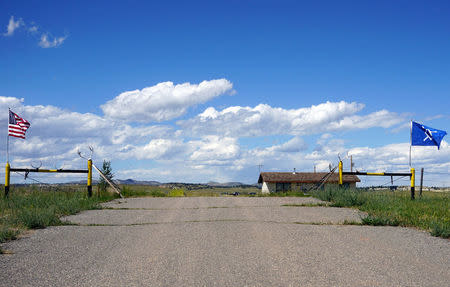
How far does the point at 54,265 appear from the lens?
6.87 metres

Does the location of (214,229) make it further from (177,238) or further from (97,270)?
(97,270)

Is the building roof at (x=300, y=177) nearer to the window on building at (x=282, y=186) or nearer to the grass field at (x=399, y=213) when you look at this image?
the window on building at (x=282, y=186)

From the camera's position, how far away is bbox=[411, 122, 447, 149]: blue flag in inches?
813

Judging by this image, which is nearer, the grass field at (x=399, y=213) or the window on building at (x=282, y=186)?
the grass field at (x=399, y=213)

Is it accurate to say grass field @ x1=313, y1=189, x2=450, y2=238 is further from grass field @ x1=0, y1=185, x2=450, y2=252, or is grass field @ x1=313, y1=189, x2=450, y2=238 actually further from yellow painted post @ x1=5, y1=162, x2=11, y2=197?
yellow painted post @ x1=5, y1=162, x2=11, y2=197

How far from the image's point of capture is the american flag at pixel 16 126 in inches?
816

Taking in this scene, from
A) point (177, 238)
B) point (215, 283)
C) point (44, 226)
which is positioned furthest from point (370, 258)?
point (44, 226)

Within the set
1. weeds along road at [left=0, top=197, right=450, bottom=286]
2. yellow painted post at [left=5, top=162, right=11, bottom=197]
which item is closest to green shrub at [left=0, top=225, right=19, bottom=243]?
weeds along road at [left=0, top=197, right=450, bottom=286]

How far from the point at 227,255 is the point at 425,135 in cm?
1653

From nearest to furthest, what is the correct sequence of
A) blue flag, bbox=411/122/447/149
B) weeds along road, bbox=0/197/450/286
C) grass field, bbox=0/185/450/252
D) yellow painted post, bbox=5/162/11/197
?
weeds along road, bbox=0/197/450/286 → grass field, bbox=0/185/450/252 → yellow painted post, bbox=5/162/11/197 → blue flag, bbox=411/122/447/149

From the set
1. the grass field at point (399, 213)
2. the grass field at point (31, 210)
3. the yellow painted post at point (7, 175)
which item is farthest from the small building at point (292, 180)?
the yellow painted post at point (7, 175)

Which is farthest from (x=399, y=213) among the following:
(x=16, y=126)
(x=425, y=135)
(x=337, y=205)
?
(x=16, y=126)

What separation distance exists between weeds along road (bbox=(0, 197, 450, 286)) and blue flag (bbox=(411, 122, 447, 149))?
11.7 meters

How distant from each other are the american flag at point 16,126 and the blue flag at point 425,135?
18.6 meters
